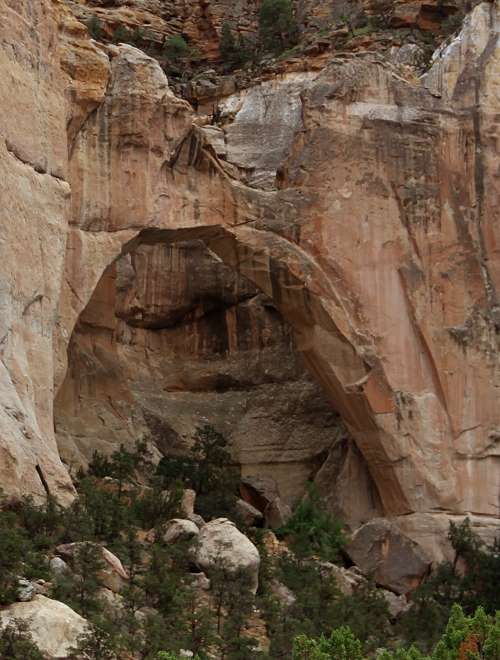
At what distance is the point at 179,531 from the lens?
28406mm

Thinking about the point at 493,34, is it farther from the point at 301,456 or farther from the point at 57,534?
the point at 57,534

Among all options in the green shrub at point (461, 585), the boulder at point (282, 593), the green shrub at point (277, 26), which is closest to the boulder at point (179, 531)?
the boulder at point (282, 593)

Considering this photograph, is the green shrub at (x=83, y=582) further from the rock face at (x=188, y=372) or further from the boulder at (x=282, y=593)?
the rock face at (x=188, y=372)

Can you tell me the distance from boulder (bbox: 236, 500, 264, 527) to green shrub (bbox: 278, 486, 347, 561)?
1.78 ft

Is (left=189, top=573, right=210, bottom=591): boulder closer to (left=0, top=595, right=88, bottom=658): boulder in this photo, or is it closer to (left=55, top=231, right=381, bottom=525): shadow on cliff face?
(left=0, top=595, right=88, bottom=658): boulder

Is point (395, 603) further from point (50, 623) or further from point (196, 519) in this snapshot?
point (50, 623)

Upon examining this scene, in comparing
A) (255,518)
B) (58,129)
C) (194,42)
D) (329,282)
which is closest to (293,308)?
(329,282)

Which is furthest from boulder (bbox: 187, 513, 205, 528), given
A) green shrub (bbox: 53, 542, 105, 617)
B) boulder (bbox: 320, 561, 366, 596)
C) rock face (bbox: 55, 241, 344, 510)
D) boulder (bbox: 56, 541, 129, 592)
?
green shrub (bbox: 53, 542, 105, 617)

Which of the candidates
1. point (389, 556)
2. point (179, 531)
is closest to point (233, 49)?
point (389, 556)

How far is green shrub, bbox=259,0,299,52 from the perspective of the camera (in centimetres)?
5200

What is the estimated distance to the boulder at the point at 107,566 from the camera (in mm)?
25086

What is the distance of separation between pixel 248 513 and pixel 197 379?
5881mm

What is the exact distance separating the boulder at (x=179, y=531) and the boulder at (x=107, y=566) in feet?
7.36

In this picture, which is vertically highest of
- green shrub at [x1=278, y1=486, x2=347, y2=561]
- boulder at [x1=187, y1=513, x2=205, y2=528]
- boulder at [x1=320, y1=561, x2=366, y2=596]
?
boulder at [x1=187, y1=513, x2=205, y2=528]
